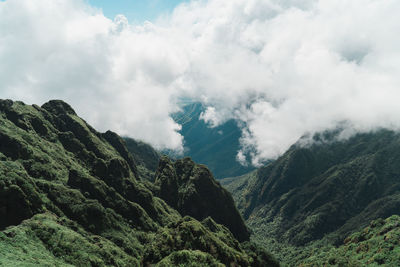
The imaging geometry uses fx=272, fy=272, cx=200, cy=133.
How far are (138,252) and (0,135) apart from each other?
417 ft

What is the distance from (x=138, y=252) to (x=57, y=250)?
236 feet

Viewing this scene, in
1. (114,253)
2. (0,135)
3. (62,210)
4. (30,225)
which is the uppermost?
(0,135)

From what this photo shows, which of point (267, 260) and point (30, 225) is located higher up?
point (30, 225)

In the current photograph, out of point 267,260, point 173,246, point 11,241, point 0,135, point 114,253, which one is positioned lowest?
point 267,260

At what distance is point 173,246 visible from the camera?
11700 cm

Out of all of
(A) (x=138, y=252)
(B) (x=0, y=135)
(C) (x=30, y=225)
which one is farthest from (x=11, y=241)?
(B) (x=0, y=135)

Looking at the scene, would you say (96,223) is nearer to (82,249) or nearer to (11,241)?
(82,249)

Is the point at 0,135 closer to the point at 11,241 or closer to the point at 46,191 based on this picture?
the point at 46,191

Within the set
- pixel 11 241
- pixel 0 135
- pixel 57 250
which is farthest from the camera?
pixel 0 135

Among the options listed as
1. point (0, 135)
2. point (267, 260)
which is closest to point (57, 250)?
point (0, 135)

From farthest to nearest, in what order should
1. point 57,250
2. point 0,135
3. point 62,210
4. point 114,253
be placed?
point 0,135 < point 62,210 < point 114,253 < point 57,250

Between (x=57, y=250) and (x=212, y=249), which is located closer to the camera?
(x=57, y=250)

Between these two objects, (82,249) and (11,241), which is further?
(82,249)

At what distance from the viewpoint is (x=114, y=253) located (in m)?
146
